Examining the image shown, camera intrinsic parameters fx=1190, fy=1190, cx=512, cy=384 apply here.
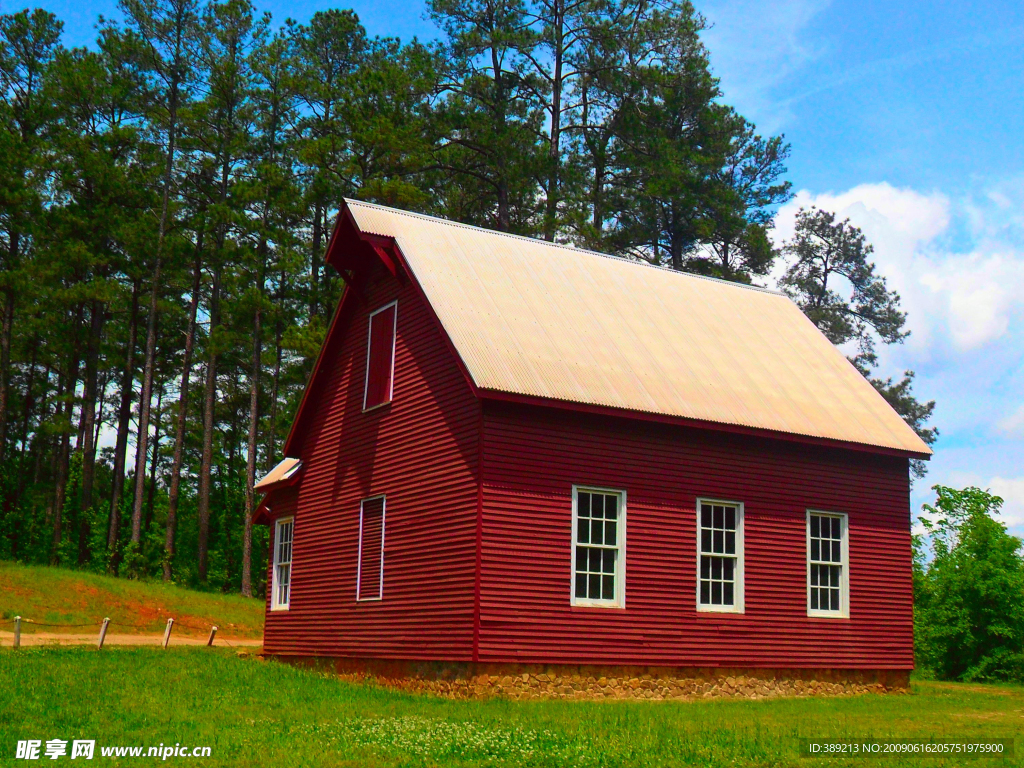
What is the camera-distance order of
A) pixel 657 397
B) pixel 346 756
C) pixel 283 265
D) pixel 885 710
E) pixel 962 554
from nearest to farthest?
pixel 346 756 < pixel 885 710 < pixel 657 397 < pixel 962 554 < pixel 283 265

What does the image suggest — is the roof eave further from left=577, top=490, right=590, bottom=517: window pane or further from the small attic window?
the small attic window

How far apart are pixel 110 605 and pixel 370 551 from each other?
2137 centimetres

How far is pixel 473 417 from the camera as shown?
20.1 m

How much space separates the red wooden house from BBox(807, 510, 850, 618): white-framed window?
2.1 inches

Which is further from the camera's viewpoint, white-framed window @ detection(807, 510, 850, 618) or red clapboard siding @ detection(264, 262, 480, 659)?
white-framed window @ detection(807, 510, 850, 618)

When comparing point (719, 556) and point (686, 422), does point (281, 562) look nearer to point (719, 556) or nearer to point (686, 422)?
point (719, 556)

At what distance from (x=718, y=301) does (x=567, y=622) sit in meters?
10.6

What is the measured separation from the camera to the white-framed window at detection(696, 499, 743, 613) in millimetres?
22047

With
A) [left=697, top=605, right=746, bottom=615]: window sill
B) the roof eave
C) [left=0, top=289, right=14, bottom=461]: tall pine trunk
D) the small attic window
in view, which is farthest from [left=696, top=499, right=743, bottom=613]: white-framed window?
[left=0, top=289, right=14, bottom=461]: tall pine trunk

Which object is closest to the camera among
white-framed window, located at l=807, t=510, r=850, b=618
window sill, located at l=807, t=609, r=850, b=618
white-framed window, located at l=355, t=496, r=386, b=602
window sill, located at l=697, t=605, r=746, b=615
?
window sill, located at l=697, t=605, r=746, b=615

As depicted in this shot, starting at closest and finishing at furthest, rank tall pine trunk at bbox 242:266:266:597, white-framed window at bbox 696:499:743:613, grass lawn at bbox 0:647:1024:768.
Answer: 1. grass lawn at bbox 0:647:1024:768
2. white-framed window at bbox 696:499:743:613
3. tall pine trunk at bbox 242:266:266:597

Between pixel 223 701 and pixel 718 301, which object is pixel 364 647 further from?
pixel 718 301

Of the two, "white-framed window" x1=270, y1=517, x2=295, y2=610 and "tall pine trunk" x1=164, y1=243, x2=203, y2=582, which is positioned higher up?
"tall pine trunk" x1=164, y1=243, x2=203, y2=582

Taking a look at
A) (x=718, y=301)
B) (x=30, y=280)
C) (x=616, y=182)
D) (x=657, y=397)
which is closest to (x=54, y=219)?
(x=30, y=280)
